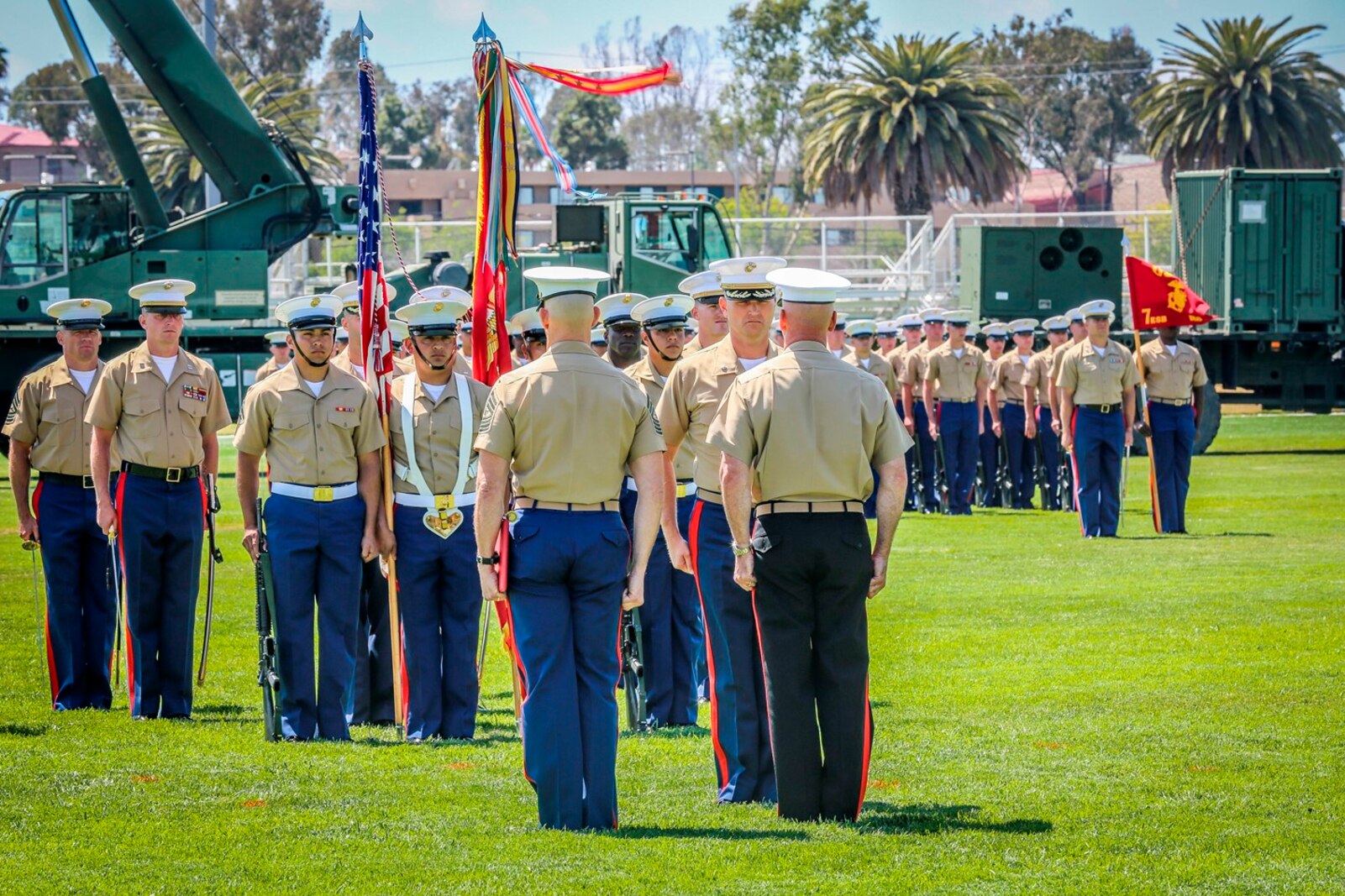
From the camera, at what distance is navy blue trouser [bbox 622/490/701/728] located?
9148 mm

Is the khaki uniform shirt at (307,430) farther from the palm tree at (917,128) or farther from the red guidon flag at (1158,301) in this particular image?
the palm tree at (917,128)

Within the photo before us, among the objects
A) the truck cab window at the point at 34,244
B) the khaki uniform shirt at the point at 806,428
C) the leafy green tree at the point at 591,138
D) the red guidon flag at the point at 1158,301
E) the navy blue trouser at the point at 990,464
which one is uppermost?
the leafy green tree at the point at 591,138

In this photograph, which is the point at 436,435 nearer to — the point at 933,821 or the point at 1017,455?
the point at 933,821

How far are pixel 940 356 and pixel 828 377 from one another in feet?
47.2

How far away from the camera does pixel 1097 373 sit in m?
16.8

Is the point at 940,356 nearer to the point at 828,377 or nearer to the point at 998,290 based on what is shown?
the point at 998,290

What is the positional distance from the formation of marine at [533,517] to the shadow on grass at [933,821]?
0.62ft

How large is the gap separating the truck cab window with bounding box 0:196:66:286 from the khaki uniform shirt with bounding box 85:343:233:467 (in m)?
17.7

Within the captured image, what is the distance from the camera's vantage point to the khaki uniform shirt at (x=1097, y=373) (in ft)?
54.7

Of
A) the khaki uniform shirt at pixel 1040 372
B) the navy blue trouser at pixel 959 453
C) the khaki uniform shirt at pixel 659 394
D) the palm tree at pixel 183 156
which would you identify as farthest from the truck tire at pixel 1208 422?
the palm tree at pixel 183 156

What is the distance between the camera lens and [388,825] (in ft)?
22.4

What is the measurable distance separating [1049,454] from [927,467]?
1627 millimetres

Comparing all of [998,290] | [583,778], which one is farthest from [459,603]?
[998,290]

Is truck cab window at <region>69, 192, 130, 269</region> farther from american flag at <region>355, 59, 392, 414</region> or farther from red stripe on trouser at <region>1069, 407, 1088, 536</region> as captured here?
american flag at <region>355, 59, 392, 414</region>
